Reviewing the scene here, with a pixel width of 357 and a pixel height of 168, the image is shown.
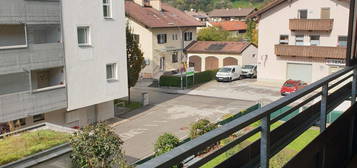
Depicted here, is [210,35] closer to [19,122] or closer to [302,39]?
[302,39]

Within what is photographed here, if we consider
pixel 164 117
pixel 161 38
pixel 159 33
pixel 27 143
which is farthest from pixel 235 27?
pixel 27 143

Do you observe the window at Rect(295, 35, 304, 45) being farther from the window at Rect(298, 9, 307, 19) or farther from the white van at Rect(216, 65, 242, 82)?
the white van at Rect(216, 65, 242, 82)

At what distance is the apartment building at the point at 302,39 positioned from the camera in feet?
95.7

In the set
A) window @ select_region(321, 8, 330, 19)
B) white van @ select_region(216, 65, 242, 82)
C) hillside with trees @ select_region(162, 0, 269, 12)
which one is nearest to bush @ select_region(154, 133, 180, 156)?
window @ select_region(321, 8, 330, 19)

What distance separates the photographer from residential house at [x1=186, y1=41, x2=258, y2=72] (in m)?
38.7

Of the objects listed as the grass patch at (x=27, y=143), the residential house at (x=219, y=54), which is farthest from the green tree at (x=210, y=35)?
the grass patch at (x=27, y=143)

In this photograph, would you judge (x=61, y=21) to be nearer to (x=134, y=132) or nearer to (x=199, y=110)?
(x=134, y=132)

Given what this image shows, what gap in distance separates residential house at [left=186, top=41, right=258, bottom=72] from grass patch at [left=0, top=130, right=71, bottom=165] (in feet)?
88.9

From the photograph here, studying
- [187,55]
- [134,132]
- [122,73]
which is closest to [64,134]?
[134,132]

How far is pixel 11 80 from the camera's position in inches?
679

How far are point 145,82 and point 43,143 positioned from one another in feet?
78.7

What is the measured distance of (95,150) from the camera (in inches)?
487

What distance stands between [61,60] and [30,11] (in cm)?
288

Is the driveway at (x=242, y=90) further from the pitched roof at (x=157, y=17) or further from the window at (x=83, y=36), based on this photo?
the window at (x=83, y=36)
